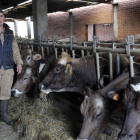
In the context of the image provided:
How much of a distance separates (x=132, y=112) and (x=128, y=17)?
1028cm

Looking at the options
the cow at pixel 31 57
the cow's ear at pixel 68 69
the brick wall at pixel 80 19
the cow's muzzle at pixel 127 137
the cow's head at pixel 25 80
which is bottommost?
the cow's muzzle at pixel 127 137

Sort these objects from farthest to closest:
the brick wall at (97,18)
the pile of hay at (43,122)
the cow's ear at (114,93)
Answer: the brick wall at (97,18), the pile of hay at (43,122), the cow's ear at (114,93)

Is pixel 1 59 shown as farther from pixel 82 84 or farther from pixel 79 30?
pixel 79 30

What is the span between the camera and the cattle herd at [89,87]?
8.57 ft

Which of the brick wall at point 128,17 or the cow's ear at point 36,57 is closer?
the cow's ear at point 36,57

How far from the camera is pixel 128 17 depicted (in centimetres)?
1196

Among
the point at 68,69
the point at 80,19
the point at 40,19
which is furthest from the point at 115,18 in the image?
the point at 68,69

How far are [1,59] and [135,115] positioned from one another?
2860 mm

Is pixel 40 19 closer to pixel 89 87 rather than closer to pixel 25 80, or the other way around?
pixel 25 80

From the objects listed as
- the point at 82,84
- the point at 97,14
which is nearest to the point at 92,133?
the point at 82,84

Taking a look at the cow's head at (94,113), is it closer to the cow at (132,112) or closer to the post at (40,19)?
the cow at (132,112)

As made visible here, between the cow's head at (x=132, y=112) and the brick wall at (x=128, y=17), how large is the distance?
951cm

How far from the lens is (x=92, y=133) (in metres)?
2.98

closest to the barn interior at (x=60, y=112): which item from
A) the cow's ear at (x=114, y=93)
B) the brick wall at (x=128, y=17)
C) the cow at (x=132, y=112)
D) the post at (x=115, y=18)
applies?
the cow's ear at (x=114, y=93)
